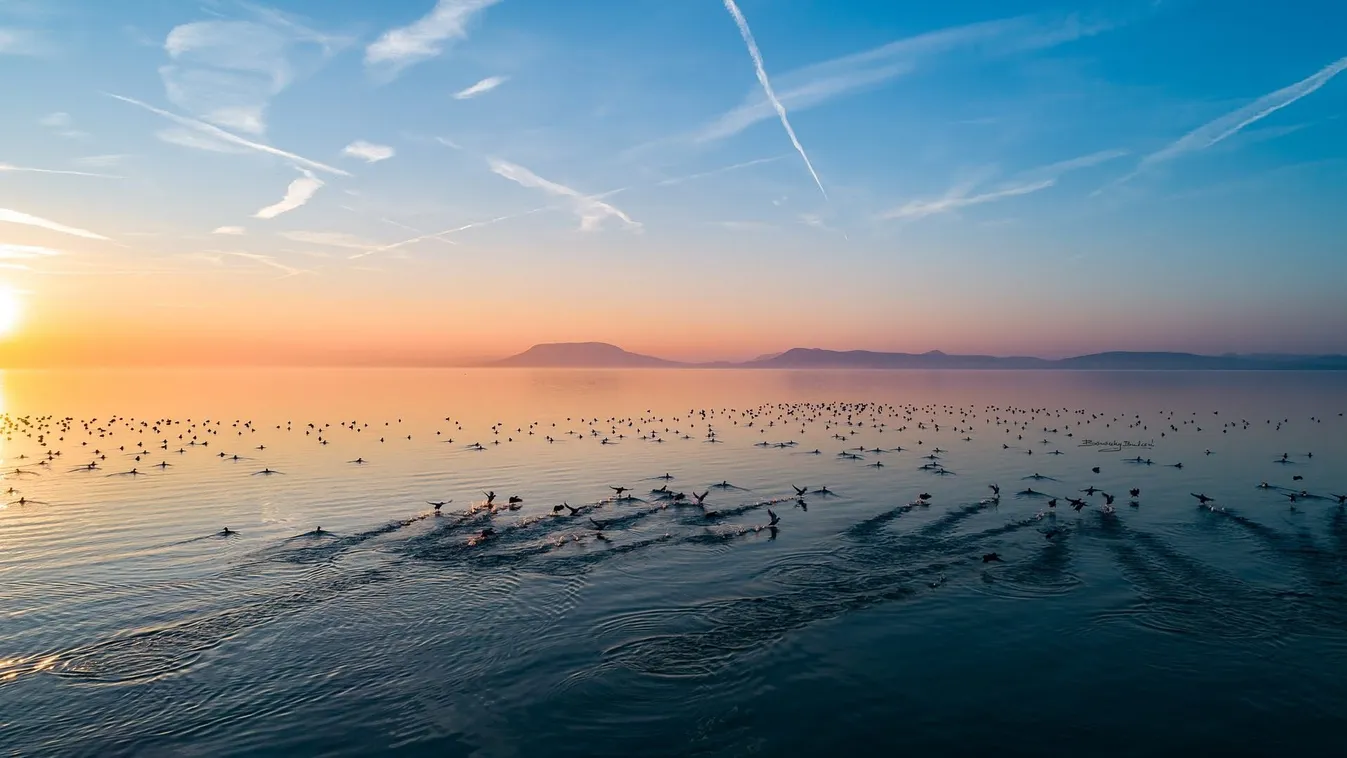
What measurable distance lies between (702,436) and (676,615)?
57174mm

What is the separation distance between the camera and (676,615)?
24.0 metres

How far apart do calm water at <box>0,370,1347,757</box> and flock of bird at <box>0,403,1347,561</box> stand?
1326mm

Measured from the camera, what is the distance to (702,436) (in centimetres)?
8106

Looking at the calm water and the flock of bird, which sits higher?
the flock of bird

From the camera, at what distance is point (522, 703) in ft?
60.4

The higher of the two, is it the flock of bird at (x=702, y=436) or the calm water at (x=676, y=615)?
the flock of bird at (x=702, y=436)

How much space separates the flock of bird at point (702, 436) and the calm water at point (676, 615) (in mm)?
1326

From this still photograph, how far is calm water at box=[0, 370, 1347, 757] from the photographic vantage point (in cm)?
1733

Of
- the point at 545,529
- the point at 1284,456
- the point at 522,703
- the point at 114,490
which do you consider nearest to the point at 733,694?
the point at 522,703

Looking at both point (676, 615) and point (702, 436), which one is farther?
point (702, 436)

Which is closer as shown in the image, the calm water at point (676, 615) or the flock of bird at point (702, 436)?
the calm water at point (676, 615)

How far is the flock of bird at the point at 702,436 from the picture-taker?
42.9 metres

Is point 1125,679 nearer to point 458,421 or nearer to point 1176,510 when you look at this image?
point 1176,510

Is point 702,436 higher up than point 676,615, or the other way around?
point 702,436
